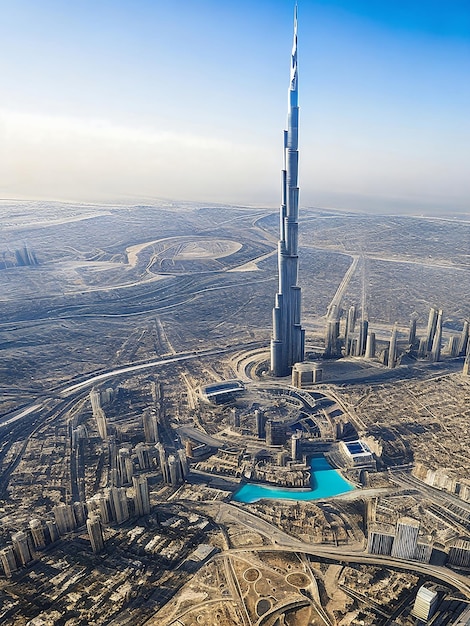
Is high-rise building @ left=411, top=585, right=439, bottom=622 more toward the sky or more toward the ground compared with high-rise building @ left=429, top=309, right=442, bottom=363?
more toward the ground

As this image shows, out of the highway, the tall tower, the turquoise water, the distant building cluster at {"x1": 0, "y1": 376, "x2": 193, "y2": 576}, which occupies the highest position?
the tall tower

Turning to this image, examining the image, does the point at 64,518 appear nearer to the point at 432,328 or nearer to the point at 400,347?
the point at 400,347

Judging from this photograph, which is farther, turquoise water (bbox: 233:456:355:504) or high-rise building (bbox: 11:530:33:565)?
turquoise water (bbox: 233:456:355:504)

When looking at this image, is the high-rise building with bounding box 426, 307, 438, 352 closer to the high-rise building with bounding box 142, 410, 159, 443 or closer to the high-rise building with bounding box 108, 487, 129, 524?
the high-rise building with bounding box 142, 410, 159, 443

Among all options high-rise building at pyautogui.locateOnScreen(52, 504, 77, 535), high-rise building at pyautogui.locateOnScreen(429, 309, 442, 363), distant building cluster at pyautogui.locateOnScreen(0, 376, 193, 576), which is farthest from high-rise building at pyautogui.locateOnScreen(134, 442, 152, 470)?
high-rise building at pyautogui.locateOnScreen(429, 309, 442, 363)

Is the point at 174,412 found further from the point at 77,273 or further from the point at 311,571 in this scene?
the point at 77,273

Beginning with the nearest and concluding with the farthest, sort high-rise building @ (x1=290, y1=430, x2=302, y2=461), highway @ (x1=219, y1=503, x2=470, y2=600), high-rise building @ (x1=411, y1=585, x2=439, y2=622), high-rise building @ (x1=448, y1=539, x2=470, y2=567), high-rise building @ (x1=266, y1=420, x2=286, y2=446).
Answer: high-rise building @ (x1=411, y1=585, x2=439, y2=622), highway @ (x1=219, y1=503, x2=470, y2=600), high-rise building @ (x1=448, y1=539, x2=470, y2=567), high-rise building @ (x1=290, y1=430, x2=302, y2=461), high-rise building @ (x1=266, y1=420, x2=286, y2=446)

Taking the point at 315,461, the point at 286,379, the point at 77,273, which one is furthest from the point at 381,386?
the point at 77,273
